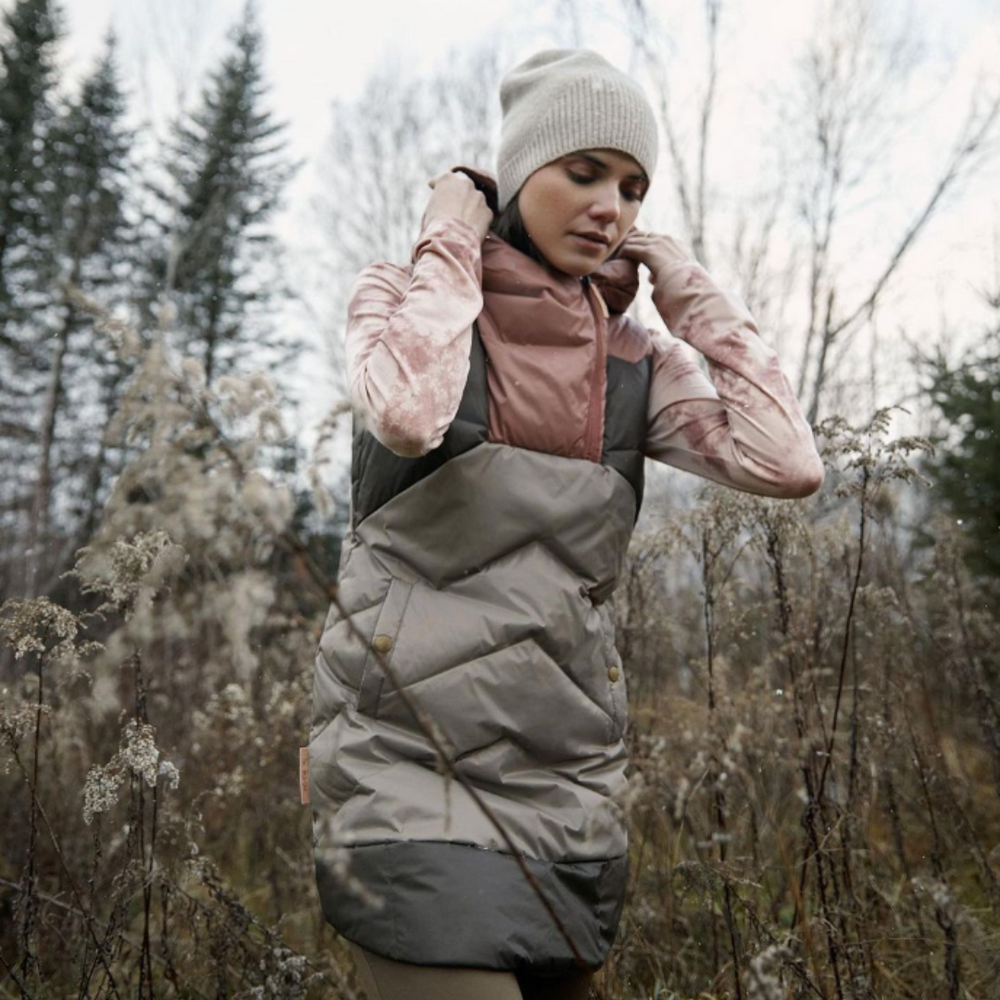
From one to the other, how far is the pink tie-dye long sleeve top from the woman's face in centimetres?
6

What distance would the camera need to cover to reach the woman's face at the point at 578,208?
1.86 m

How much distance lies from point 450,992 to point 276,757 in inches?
100

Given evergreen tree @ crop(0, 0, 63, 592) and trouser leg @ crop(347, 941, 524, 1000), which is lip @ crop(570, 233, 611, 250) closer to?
trouser leg @ crop(347, 941, 524, 1000)

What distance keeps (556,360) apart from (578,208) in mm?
372

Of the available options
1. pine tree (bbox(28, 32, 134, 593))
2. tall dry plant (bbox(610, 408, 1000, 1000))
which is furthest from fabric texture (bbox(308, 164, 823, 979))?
pine tree (bbox(28, 32, 134, 593))

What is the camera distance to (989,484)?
19.7 feet

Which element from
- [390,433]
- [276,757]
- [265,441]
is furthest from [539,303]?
[276,757]

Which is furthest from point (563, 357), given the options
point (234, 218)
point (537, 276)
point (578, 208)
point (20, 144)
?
point (20, 144)

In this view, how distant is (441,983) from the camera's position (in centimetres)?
133

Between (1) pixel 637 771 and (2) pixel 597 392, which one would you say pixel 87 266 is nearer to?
(1) pixel 637 771

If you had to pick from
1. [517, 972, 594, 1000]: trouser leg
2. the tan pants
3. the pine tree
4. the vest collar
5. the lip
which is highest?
the pine tree

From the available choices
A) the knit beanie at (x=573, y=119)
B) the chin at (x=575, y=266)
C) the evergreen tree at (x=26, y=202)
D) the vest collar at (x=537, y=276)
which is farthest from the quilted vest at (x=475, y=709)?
the evergreen tree at (x=26, y=202)

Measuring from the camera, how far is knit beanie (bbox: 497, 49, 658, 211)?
191cm

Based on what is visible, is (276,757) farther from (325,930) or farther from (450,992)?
(450,992)
